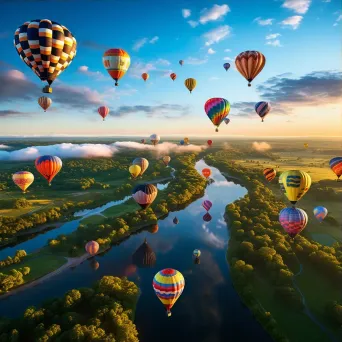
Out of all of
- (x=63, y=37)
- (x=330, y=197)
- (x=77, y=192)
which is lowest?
(x=77, y=192)

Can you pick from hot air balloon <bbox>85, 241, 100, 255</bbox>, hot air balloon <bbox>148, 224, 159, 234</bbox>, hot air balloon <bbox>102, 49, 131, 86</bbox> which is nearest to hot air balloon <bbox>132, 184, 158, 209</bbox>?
hot air balloon <bbox>85, 241, 100, 255</bbox>

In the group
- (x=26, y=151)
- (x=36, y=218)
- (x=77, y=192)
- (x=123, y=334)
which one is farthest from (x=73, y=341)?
(x=26, y=151)

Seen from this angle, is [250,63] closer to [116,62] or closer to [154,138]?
[116,62]

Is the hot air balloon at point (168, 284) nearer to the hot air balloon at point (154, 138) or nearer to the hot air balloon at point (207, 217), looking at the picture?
the hot air balloon at point (207, 217)

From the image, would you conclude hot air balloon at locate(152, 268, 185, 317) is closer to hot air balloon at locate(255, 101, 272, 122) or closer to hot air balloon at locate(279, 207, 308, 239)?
hot air balloon at locate(279, 207, 308, 239)

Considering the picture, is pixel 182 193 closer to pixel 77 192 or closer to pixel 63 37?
pixel 77 192

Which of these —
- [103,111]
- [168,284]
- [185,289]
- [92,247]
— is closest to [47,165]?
[92,247]

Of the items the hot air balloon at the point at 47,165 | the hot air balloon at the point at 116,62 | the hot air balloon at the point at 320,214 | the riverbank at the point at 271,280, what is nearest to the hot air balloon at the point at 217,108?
the hot air balloon at the point at 116,62
